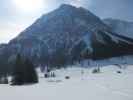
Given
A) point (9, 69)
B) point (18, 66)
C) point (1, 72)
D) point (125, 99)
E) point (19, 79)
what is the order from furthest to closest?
point (9, 69)
point (1, 72)
point (18, 66)
point (19, 79)
point (125, 99)

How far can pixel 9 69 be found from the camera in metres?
107

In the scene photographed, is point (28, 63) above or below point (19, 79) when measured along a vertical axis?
above

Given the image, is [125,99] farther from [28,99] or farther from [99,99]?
[28,99]

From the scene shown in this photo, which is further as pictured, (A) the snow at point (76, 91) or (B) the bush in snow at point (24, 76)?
(B) the bush in snow at point (24, 76)

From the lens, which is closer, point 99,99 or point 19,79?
point 99,99

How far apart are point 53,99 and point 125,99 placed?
4.88 metres

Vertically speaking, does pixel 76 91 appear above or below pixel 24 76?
above

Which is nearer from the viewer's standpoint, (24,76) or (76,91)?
(76,91)

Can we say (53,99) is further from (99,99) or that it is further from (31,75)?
(31,75)

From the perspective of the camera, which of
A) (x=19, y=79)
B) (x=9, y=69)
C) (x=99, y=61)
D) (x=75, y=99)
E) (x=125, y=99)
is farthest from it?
(x=99, y=61)

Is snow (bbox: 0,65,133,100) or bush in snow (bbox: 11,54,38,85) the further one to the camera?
bush in snow (bbox: 11,54,38,85)

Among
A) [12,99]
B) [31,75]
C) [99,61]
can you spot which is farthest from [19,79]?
[99,61]

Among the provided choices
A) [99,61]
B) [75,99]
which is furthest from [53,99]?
[99,61]

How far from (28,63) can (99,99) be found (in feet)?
129
